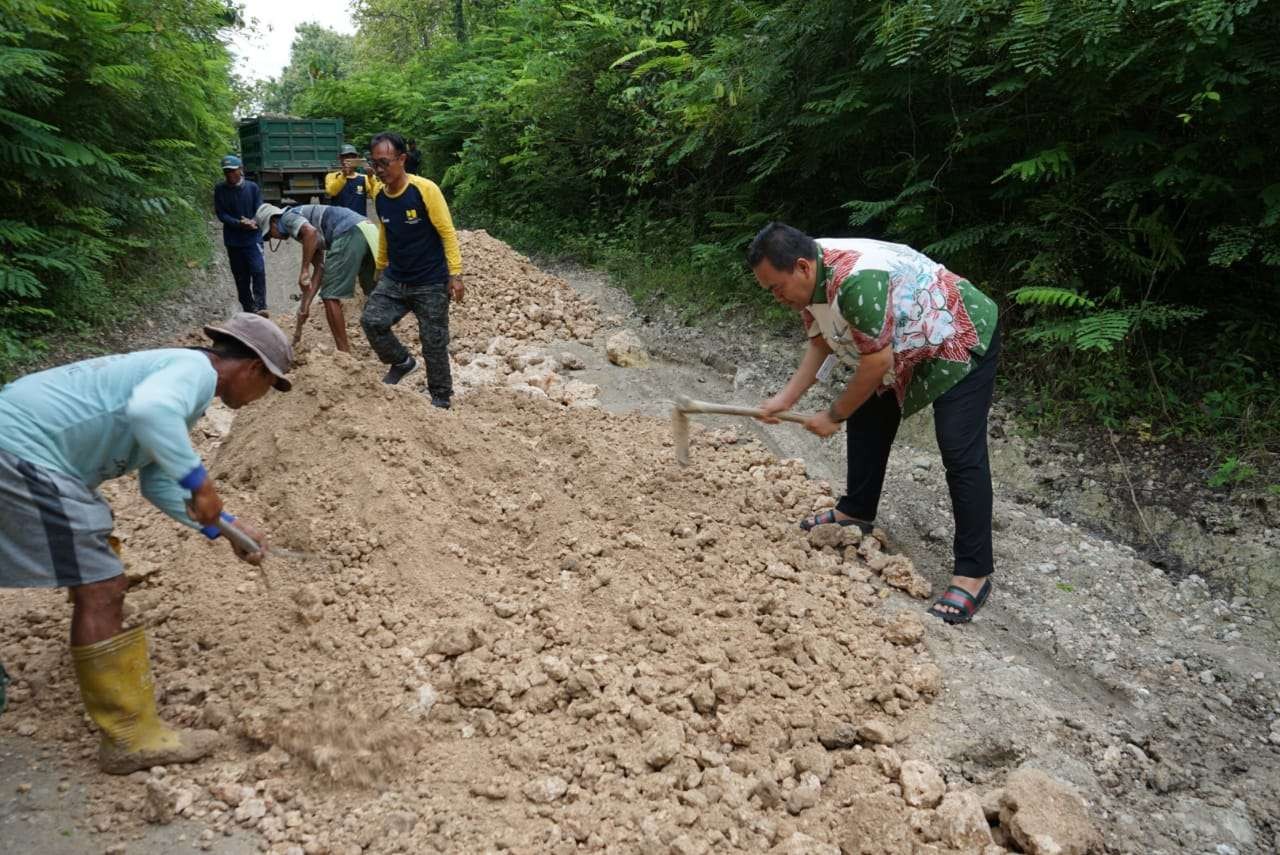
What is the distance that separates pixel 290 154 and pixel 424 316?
12181 millimetres

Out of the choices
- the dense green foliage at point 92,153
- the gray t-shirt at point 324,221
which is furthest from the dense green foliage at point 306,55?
the gray t-shirt at point 324,221

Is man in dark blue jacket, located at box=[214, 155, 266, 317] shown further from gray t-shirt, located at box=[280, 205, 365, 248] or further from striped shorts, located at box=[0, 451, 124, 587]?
striped shorts, located at box=[0, 451, 124, 587]

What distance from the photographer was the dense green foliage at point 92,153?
20.0ft

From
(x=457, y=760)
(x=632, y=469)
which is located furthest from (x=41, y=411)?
(x=632, y=469)

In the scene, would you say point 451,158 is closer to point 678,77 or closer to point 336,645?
point 678,77

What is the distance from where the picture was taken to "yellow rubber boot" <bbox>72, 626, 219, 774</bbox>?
7.95ft

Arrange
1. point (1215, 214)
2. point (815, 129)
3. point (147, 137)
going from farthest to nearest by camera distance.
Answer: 1. point (147, 137)
2. point (815, 129)
3. point (1215, 214)

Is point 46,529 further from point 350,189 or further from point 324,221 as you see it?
point 350,189

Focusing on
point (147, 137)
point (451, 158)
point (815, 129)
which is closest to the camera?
point (815, 129)

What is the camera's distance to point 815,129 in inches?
246

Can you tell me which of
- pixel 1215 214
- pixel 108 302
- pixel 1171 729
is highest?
pixel 1215 214

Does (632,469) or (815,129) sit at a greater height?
(815,129)

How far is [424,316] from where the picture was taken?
516cm

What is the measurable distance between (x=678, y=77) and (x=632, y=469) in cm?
604
